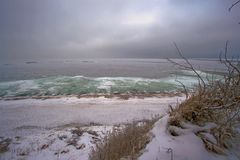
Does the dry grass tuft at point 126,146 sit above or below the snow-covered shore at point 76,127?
above

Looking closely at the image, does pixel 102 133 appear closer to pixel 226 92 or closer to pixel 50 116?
pixel 50 116

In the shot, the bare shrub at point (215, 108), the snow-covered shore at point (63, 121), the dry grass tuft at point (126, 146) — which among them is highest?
the bare shrub at point (215, 108)

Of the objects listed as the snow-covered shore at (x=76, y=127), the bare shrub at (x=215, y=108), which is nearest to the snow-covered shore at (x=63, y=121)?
the snow-covered shore at (x=76, y=127)

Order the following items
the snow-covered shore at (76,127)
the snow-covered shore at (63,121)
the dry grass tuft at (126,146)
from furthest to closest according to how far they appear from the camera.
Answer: the snow-covered shore at (63,121), the dry grass tuft at (126,146), the snow-covered shore at (76,127)

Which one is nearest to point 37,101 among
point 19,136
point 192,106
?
point 19,136

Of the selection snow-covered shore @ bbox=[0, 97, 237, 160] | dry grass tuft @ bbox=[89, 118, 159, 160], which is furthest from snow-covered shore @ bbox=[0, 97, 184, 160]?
dry grass tuft @ bbox=[89, 118, 159, 160]

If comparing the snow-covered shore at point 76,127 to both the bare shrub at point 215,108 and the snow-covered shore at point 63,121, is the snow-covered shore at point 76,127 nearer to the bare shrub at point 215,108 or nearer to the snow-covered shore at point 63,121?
the snow-covered shore at point 63,121

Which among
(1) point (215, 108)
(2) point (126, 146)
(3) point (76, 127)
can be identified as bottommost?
(3) point (76, 127)

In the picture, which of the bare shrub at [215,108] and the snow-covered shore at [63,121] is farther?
the snow-covered shore at [63,121]

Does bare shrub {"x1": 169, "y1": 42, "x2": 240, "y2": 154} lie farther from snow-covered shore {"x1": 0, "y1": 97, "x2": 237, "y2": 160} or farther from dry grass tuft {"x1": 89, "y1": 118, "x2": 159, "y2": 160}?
dry grass tuft {"x1": 89, "y1": 118, "x2": 159, "y2": 160}

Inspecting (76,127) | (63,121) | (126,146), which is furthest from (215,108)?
(63,121)

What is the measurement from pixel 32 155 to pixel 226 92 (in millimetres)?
6895

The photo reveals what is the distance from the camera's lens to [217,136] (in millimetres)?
2840

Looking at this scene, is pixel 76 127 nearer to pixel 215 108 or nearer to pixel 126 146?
pixel 126 146
